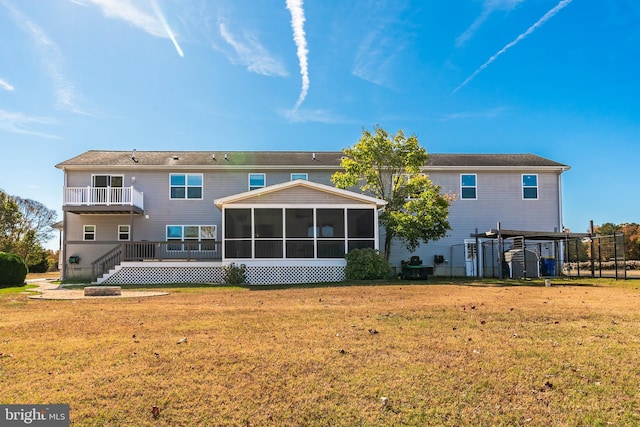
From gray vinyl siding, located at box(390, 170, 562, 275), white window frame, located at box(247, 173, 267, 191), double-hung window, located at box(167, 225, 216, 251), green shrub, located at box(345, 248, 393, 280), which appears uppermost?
white window frame, located at box(247, 173, 267, 191)

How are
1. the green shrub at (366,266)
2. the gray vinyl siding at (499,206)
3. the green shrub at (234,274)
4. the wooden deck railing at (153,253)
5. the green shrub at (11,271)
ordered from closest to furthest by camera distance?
the green shrub at (11,271) < the green shrub at (366,266) < the green shrub at (234,274) < the wooden deck railing at (153,253) < the gray vinyl siding at (499,206)

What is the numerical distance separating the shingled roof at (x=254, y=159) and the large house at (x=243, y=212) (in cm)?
6

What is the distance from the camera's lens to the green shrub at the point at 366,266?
19.4m

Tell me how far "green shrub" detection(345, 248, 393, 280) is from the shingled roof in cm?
736

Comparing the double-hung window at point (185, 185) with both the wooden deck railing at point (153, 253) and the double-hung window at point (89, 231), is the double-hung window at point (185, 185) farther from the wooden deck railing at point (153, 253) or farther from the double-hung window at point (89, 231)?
the double-hung window at point (89, 231)

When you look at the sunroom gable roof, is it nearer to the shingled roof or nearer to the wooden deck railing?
the wooden deck railing

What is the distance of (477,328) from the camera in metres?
7.24

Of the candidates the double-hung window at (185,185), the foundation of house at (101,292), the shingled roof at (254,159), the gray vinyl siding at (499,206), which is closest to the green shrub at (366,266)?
the gray vinyl siding at (499,206)

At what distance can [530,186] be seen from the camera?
26.1 m

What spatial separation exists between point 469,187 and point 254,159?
39.7ft

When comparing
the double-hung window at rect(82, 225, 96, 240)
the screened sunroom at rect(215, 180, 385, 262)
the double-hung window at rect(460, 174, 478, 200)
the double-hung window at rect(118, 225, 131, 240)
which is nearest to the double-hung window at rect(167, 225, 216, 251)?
the double-hung window at rect(118, 225, 131, 240)

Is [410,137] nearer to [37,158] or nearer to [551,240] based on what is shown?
[551,240]

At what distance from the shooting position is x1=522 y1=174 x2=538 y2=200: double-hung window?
1026 inches

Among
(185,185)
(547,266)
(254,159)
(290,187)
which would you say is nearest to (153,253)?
(185,185)
